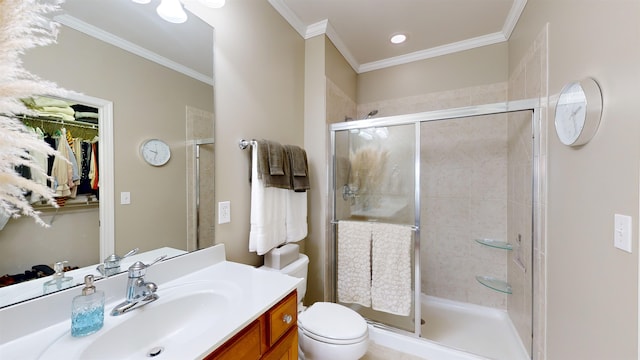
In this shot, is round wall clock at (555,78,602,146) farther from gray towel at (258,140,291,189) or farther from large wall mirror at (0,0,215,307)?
large wall mirror at (0,0,215,307)

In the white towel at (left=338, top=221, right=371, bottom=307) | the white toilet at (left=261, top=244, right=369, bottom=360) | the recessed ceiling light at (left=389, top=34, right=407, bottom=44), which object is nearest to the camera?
the white toilet at (left=261, top=244, right=369, bottom=360)

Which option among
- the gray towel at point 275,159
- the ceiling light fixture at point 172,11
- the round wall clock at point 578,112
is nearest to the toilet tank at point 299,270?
the gray towel at point 275,159

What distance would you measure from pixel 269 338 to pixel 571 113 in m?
1.59

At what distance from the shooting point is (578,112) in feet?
3.36

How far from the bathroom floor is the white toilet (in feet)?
1.62

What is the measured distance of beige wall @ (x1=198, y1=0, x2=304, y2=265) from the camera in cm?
138

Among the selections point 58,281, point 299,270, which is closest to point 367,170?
point 299,270

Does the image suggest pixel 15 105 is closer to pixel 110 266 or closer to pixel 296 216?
pixel 110 266

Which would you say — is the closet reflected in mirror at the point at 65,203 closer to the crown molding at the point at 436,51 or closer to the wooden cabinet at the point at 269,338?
the wooden cabinet at the point at 269,338

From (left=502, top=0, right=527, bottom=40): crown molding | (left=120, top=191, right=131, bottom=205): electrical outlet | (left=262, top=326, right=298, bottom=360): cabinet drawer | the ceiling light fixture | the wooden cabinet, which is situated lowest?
(left=262, top=326, right=298, bottom=360): cabinet drawer

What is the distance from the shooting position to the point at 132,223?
1.01 metres

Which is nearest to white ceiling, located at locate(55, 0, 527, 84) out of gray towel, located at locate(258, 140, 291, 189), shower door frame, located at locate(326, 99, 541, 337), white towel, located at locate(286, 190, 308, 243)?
gray towel, located at locate(258, 140, 291, 189)

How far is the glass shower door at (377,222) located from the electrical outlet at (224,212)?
3.12ft

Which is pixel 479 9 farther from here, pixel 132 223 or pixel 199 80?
pixel 132 223
